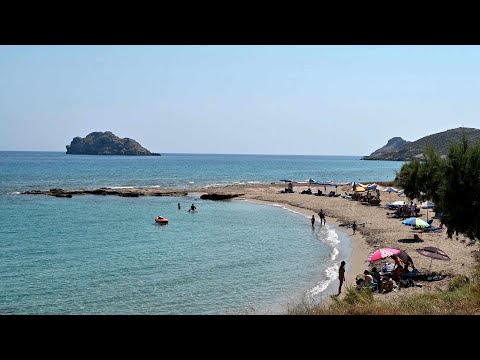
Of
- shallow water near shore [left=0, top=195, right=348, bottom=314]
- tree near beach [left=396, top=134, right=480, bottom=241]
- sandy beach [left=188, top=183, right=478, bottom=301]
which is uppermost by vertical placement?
tree near beach [left=396, top=134, right=480, bottom=241]

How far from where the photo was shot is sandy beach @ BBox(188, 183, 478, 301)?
19347 mm

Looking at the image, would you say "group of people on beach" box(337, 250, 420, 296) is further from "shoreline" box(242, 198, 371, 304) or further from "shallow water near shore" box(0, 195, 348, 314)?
"shallow water near shore" box(0, 195, 348, 314)

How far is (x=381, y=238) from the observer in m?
28.7

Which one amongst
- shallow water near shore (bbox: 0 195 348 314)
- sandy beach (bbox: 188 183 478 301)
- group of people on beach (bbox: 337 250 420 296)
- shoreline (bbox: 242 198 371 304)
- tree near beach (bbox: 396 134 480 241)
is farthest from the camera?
sandy beach (bbox: 188 183 478 301)

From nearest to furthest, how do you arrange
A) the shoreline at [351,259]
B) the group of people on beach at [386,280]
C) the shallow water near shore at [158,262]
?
the group of people on beach at [386,280], the shallow water near shore at [158,262], the shoreline at [351,259]

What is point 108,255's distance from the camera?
26234mm

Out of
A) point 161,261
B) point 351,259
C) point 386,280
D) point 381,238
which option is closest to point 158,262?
point 161,261

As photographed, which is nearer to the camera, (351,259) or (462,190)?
(462,190)

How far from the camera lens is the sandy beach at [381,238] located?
19.3 meters

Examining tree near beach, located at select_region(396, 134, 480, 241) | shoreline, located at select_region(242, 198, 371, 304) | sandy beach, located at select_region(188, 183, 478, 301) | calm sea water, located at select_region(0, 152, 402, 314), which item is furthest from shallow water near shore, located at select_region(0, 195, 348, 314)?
tree near beach, located at select_region(396, 134, 480, 241)

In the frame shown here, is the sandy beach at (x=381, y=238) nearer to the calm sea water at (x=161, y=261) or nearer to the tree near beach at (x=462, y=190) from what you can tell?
the calm sea water at (x=161, y=261)

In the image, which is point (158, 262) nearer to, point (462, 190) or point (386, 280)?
point (386, 280)

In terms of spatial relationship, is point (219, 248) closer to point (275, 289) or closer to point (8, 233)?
point (275, 289)

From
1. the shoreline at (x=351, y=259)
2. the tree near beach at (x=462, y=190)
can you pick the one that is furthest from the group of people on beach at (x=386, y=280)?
the tree near beach at (x=462, y=190)
